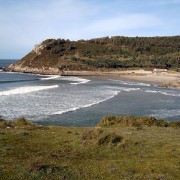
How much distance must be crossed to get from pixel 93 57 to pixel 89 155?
164m

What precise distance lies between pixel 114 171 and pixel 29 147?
6.07 metres

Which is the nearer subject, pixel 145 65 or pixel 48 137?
pixel 48 137

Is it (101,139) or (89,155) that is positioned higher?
(101,139)

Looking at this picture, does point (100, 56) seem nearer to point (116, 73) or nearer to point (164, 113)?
point (116, 73)

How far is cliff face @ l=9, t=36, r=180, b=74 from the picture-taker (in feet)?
537

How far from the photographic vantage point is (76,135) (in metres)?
22.2

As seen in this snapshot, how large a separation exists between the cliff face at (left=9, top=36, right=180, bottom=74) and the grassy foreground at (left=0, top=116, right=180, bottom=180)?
139 metres

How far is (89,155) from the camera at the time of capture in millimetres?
17375

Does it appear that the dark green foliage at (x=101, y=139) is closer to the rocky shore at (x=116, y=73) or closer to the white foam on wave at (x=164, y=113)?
the white foam on wave at (x=164, y=113)

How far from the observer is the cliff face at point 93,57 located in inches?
6447

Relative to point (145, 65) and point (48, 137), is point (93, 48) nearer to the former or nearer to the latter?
point (145, 65)

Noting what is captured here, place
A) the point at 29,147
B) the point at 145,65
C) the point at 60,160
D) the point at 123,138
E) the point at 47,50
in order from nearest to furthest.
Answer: the point at 60,160
the point at 29,147
the point at 123,138
the point at 145,65
the point at 47,50

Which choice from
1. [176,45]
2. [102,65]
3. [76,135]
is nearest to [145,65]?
[102,65]

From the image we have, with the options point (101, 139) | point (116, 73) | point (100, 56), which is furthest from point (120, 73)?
point (101, 139)
